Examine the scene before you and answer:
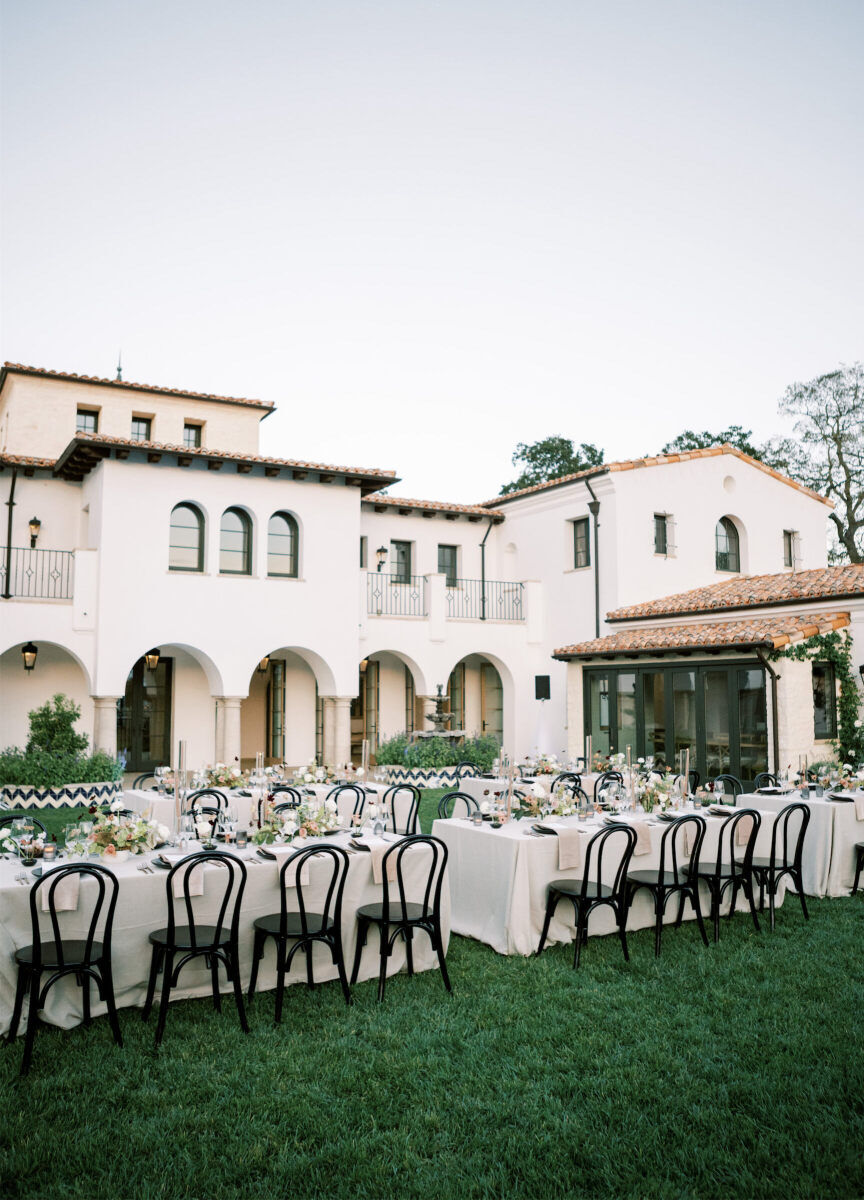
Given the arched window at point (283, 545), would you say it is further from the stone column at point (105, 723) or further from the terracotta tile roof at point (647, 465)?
the terracotta tile roof at point (647, 465)

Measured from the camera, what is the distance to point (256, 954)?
5.29 meters

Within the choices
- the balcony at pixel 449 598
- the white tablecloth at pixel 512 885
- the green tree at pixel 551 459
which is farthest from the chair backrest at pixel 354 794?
the green tree at pixel 551 459

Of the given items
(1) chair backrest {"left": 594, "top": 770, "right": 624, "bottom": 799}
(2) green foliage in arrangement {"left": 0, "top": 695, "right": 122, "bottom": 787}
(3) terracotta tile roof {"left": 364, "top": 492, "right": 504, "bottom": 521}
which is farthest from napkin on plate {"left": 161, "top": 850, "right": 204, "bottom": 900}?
(3) terracotta tile roof {"left": 364, "top": 492, "right": 504, "bottom": 521}

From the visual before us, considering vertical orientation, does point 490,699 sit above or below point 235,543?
below

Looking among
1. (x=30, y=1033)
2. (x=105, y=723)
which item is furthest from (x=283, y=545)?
(x=30, y=1033)

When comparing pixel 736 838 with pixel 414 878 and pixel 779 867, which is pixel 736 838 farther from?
pixel 414 878

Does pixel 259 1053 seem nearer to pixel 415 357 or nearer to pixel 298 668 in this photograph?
pixel 298 668

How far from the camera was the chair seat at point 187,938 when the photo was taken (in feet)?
15.8

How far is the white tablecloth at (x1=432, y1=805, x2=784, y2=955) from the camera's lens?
20.8ft

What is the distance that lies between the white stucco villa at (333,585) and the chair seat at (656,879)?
715 centimetres

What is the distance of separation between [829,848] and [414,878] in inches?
179

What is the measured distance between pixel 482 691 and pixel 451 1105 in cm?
1690

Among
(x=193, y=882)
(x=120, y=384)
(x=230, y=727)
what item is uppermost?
(x=120, y=384)

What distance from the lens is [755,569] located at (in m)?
20.0
